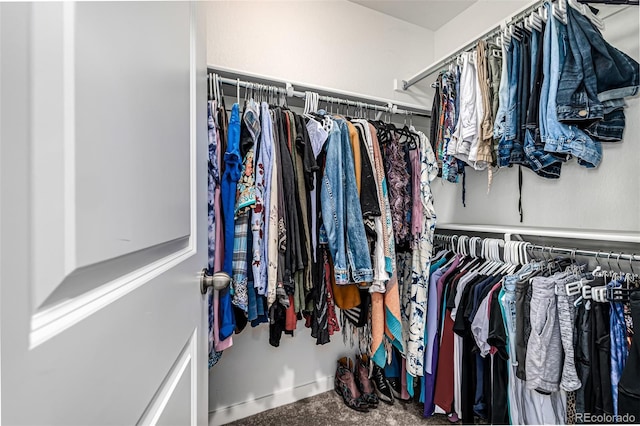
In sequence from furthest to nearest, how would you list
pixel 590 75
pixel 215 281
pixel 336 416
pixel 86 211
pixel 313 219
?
pixel 336 416
pixel 313 219
pixel 590 75
pixel 215 281
pixel 86 211

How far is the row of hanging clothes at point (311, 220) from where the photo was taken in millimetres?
1158

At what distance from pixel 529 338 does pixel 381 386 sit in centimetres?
97

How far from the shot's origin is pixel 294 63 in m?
1.73

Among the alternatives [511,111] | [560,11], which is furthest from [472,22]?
[511,111]

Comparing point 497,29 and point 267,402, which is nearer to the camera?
point 497,29

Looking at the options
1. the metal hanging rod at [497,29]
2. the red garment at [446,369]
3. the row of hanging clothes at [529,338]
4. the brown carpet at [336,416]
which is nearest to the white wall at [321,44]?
the metal hanging rod at [497,29]

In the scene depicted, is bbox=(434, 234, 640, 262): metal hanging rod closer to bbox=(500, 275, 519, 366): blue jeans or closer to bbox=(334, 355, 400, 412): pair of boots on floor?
bbox=(500, 275, 519, 366): blue jeans

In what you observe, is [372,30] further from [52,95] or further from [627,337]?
[52,95]

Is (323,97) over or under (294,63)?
under

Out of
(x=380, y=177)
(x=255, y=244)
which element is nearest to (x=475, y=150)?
(x=380, y=177)

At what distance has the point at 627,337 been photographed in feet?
3.05

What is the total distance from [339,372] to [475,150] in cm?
151

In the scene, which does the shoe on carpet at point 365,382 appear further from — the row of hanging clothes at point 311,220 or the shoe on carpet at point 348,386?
the row of hanging clothes at point 311,220

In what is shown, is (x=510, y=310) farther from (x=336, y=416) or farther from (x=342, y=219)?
(x=336, y=416)
